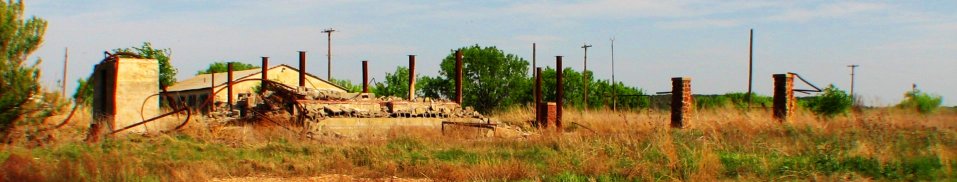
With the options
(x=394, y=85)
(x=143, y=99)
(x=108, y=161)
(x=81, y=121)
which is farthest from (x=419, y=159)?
(x=394, y=85)

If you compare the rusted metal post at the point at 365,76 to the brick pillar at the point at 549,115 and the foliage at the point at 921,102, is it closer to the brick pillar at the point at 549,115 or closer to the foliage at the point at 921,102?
the brick pillar at the point at 549,115

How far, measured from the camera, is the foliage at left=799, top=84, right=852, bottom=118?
2319cm

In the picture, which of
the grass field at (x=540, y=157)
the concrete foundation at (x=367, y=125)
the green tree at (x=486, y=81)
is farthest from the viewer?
the green tree at (x=486, y=81)

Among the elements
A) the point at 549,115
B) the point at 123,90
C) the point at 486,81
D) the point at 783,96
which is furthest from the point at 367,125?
the point at 486,81

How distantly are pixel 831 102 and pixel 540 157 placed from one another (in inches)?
498

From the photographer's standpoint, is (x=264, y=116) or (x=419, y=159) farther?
(x=264, y=116)

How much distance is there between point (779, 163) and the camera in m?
11.8

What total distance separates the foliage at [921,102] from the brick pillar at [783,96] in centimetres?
273

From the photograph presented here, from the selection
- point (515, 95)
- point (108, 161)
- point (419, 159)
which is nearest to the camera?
point (108, 161)

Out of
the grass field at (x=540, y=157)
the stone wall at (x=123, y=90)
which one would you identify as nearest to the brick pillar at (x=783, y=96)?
the grass field at (x=540, y=157)

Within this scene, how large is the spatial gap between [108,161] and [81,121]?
750cm

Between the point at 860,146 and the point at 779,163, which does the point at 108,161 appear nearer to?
the point at 779,163

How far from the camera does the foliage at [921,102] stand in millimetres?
17922

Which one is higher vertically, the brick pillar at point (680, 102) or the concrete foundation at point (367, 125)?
the brick pillar at point (680, 102)
